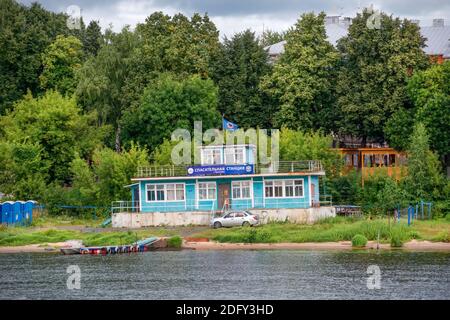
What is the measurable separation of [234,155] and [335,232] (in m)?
13.0

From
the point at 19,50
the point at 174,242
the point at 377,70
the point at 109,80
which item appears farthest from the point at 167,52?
the point at 174,242

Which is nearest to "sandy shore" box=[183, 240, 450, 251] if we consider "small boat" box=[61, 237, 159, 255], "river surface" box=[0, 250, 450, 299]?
"river surface" box=[0, 250, 450, 299]

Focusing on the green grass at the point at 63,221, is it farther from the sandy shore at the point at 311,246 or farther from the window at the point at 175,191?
the sandy shore at the point at 311,246

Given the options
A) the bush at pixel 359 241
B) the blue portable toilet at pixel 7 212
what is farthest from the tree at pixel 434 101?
the blue portable toilet at pixel 7 212

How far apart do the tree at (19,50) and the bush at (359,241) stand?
47101mm

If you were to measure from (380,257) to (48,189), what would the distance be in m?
32.7

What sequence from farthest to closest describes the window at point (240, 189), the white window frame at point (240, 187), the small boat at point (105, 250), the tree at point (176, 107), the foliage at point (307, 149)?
the tree at point (176, 107), the foliage at point (307, 149), the window at point (240, 189), the white window frame at point (240, 187), the small boat at point (105, 250)

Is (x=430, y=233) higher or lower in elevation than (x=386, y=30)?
lower

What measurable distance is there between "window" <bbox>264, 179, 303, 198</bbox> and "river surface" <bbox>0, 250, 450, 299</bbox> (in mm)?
11586

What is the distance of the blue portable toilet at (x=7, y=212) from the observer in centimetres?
8469
